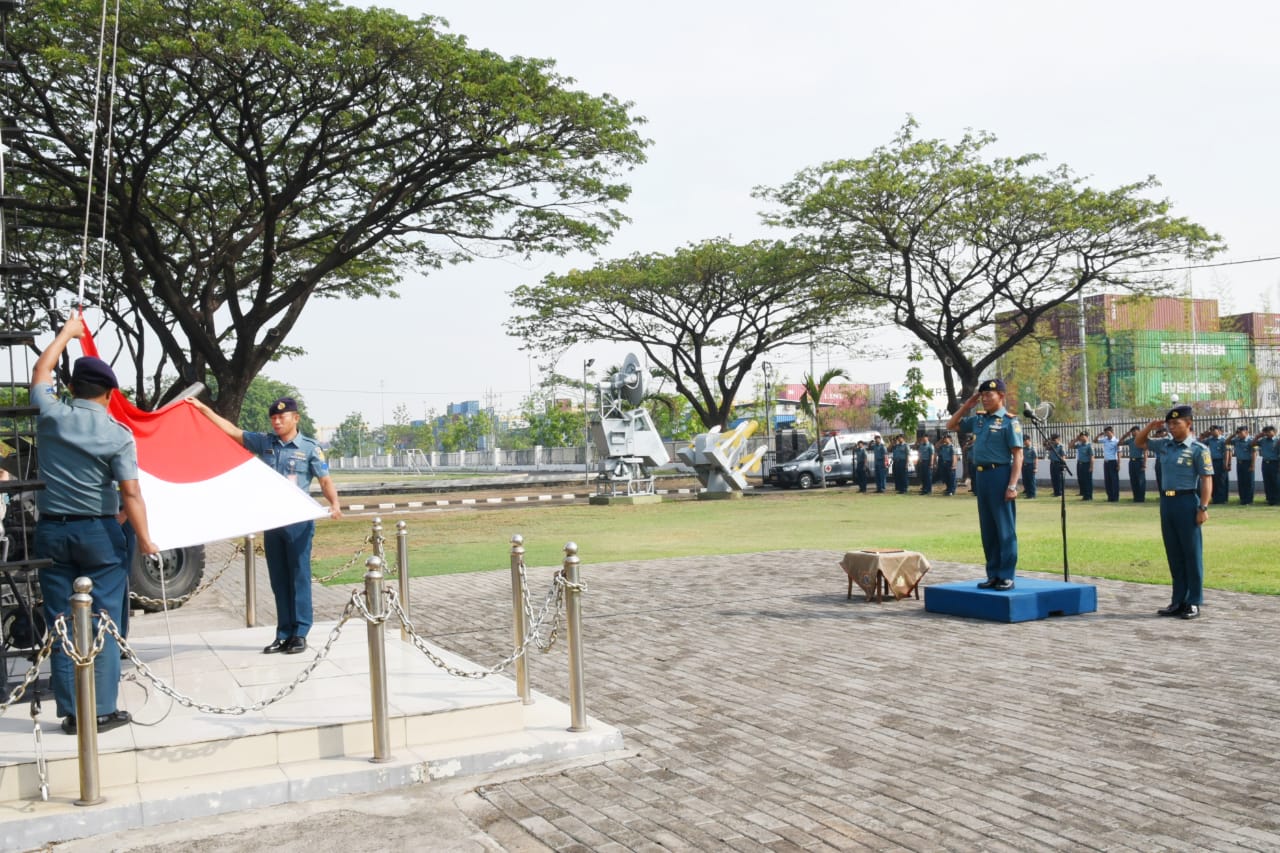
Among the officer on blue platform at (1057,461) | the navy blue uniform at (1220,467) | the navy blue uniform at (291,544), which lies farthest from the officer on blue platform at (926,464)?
the navy blue uniform at (291,544)

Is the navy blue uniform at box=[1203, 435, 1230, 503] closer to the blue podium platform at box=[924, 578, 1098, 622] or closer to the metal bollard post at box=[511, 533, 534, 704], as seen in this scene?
the blue podium platform at box=[924, 578, 1098, 622]

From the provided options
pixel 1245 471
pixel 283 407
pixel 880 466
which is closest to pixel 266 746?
pixel 283 407

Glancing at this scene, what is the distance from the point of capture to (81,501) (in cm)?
572

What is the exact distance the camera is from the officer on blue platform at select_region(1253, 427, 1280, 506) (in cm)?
2358

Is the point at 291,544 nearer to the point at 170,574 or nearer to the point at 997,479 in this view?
the point at 170,574

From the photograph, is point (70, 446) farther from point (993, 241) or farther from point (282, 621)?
point (993, 241)

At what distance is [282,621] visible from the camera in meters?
8.10

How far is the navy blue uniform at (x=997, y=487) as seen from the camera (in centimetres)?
995

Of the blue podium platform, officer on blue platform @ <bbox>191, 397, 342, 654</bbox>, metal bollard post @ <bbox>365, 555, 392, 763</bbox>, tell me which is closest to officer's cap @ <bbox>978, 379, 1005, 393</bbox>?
the blue podium platform

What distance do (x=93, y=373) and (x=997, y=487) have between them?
7.48m

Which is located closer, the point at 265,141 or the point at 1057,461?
the point at 1057,461

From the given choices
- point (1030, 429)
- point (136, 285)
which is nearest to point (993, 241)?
point (1030, 429)

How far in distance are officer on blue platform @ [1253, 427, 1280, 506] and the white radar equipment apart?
15692mm

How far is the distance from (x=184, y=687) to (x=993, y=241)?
2998 cm
